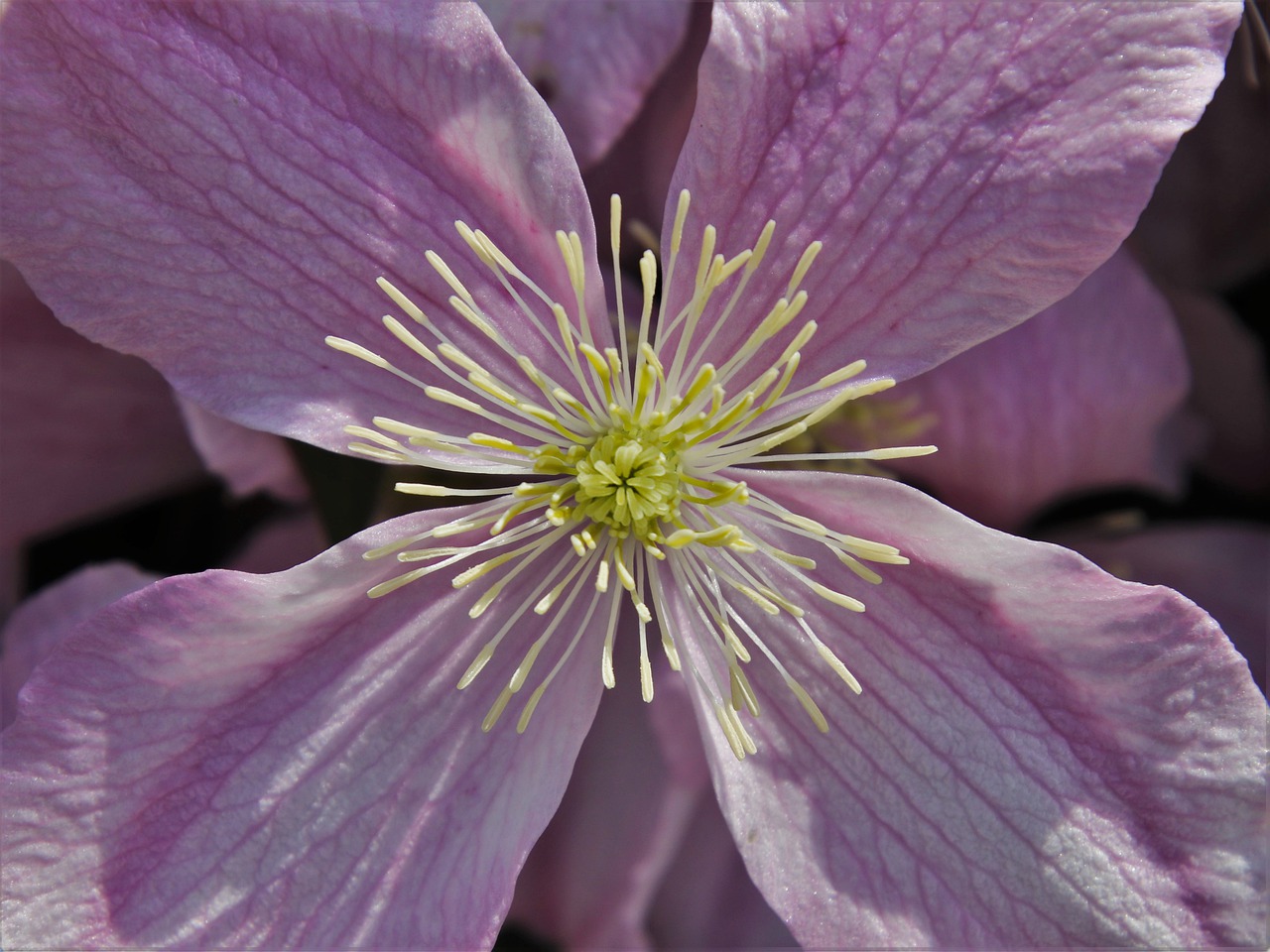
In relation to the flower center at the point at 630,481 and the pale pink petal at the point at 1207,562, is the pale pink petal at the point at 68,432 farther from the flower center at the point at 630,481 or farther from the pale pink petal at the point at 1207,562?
the pale pink petal at the point at 1207,562

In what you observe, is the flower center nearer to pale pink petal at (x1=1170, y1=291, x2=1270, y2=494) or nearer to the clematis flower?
the clematis flower

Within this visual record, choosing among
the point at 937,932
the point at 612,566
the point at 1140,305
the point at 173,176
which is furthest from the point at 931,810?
the point at 173,176

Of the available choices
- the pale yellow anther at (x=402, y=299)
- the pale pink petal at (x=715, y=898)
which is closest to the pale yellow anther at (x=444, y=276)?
the pale yellow anther at (x=402, y=299)

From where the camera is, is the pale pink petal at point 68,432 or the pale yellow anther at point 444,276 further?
the pale pink petal at point 68,432

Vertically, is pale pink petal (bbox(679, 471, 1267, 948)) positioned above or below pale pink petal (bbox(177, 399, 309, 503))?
below

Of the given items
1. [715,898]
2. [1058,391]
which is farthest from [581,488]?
[715,898]

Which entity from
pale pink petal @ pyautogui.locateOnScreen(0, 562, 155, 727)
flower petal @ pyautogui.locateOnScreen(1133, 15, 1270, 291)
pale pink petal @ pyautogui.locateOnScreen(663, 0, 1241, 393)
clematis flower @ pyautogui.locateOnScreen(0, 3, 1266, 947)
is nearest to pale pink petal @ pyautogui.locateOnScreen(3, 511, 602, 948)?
clematis flower @ pyautogui.locateOnScreen(0, 3, 1266, 947)
